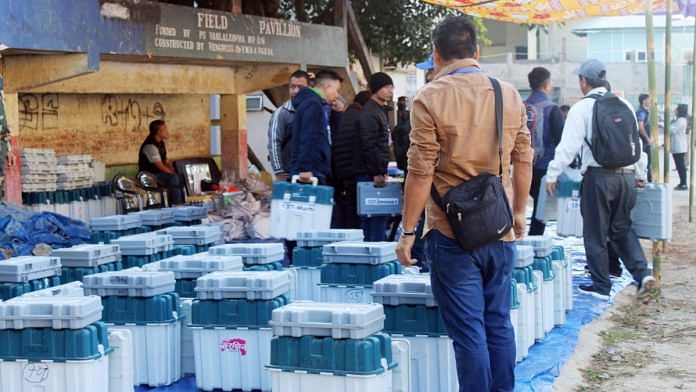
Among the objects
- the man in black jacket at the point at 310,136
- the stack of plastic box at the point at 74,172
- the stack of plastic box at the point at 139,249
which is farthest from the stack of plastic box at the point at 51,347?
the stack of plastic box at the point at 74,172

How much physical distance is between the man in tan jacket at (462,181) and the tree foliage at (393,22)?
1199cm

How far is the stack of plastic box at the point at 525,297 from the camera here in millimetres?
6603

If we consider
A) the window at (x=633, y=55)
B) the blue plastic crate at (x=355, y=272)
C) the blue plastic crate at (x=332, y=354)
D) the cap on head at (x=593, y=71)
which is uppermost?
the window at (x=633, y=55)

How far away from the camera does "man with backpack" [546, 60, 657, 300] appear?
8602 mm

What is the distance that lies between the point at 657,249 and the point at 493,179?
16.5 ft

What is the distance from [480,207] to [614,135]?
4.05 metres

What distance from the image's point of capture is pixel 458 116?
4910 mm

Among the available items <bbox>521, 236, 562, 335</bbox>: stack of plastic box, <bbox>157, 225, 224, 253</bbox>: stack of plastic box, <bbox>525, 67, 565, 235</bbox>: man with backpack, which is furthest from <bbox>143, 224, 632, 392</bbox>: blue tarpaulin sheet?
<bbox>157, 225, 224, 253</bbox>: stack of plastic box

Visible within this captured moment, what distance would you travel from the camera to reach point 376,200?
9.59 m

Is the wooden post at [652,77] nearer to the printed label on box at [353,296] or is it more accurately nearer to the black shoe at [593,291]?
the black shoe at [593,291]

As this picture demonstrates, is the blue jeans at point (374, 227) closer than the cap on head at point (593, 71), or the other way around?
the cap on head at point (593, 71)

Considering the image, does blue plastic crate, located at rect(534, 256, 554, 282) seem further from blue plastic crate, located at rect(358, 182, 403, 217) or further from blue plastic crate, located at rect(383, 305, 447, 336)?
blue plastic crate, located at rect(358, 182, 403, 217)

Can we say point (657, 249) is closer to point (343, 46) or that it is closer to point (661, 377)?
point (661, 377)

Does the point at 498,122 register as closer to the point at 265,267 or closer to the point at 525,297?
the point at 525,297
